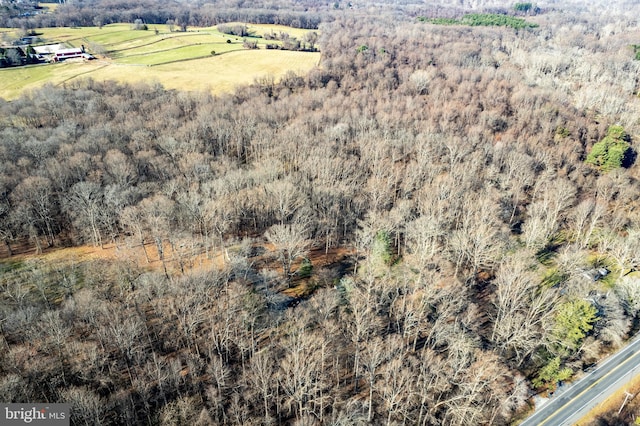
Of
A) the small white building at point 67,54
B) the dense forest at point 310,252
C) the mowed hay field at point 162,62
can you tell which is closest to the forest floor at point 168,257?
the dense forest at point 310,252

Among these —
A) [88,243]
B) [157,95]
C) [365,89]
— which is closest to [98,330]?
[88,243]

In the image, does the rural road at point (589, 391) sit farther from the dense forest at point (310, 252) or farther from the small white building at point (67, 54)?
the small white building at point (67, 54)

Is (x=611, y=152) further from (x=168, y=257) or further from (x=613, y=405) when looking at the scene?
(x=168, y=257)

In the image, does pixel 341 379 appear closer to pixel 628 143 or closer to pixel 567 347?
pixel 567 347

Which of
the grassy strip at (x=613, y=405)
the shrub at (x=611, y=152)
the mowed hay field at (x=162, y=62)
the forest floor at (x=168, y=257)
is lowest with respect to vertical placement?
the grassy strip at (x=613, y=405)

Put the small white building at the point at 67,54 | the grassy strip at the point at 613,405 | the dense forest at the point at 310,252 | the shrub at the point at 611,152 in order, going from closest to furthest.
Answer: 1. the dense forest at the point at 310,252
2. the grassy strip at the point at 613,405
3. the shrub at the point at 611,152
4. the small white building at the point at 67,54

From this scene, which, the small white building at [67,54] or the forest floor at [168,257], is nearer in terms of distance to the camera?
the forest floor at [168,257]

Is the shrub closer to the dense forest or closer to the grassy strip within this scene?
the dense forest

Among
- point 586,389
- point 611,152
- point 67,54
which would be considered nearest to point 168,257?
point 586,389
